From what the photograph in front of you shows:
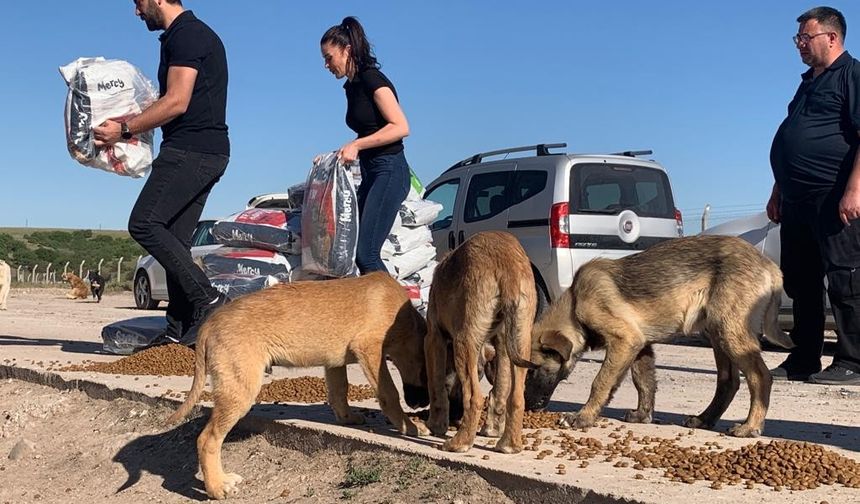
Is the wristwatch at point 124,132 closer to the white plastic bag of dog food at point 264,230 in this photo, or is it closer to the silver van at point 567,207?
the white plastic bag of dog food at point 264,230

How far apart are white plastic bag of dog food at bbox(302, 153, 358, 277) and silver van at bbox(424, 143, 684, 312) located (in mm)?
3837

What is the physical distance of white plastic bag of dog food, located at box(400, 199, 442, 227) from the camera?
34.4ft

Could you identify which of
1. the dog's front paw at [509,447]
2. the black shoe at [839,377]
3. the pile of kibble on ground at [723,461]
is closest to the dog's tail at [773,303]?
the pile of kibble on ground at [723,461]

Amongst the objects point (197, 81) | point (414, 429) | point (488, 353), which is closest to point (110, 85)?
→ point (197, 81)

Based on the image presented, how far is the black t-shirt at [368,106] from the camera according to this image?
718 cm

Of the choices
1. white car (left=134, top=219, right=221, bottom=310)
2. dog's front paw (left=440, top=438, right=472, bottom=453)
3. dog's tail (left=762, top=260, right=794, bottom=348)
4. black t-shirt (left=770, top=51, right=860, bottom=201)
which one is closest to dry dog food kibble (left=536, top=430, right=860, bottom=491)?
dog's front paw (left=440, top=438, right=472, bottom=453)

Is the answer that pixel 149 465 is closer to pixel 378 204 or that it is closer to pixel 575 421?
pixel 378 204

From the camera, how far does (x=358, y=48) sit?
7184 millimetres

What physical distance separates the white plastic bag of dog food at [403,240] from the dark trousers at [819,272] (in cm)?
406

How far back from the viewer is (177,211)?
7730 mm

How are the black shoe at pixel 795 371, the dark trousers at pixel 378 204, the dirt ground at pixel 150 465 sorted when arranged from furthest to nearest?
the black shoe at pixel 795 371, the dark trousers at pixel 378 204, the dirt ground at pixel 150 465

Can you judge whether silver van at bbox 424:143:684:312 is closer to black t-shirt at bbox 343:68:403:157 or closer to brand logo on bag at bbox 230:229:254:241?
brand logo on bag at bbox 230:229:254:241

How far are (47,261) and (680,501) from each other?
6051 centimetres

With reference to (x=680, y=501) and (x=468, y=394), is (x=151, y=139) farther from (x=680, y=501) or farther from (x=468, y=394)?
(x=680, y=501)
